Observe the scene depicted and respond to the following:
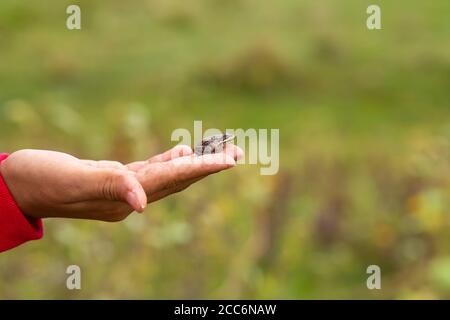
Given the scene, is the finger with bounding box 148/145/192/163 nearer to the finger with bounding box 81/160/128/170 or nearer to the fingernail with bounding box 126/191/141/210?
the finger with bounding box 81/160/128/170

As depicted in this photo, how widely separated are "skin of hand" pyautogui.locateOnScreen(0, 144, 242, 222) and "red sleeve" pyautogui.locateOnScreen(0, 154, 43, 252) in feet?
0.06

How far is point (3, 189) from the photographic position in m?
1.98

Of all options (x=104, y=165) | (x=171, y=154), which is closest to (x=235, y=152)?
(x=171, y=154)

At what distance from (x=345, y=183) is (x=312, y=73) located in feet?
4.67

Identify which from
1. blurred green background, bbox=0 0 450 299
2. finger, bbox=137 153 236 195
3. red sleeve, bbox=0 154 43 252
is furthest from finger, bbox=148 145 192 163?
blurred green background, bbox=0 0 450 299

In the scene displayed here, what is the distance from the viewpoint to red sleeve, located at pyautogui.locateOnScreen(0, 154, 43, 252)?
1969 millimetres

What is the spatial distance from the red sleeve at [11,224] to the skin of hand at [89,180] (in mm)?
17

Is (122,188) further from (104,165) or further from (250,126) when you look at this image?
(250,126)

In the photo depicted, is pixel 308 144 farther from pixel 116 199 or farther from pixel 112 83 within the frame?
pixel 116 199

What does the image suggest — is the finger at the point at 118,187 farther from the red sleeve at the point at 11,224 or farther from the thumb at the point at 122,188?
the red sleeve at the point at 11,224

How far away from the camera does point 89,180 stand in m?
1.89
